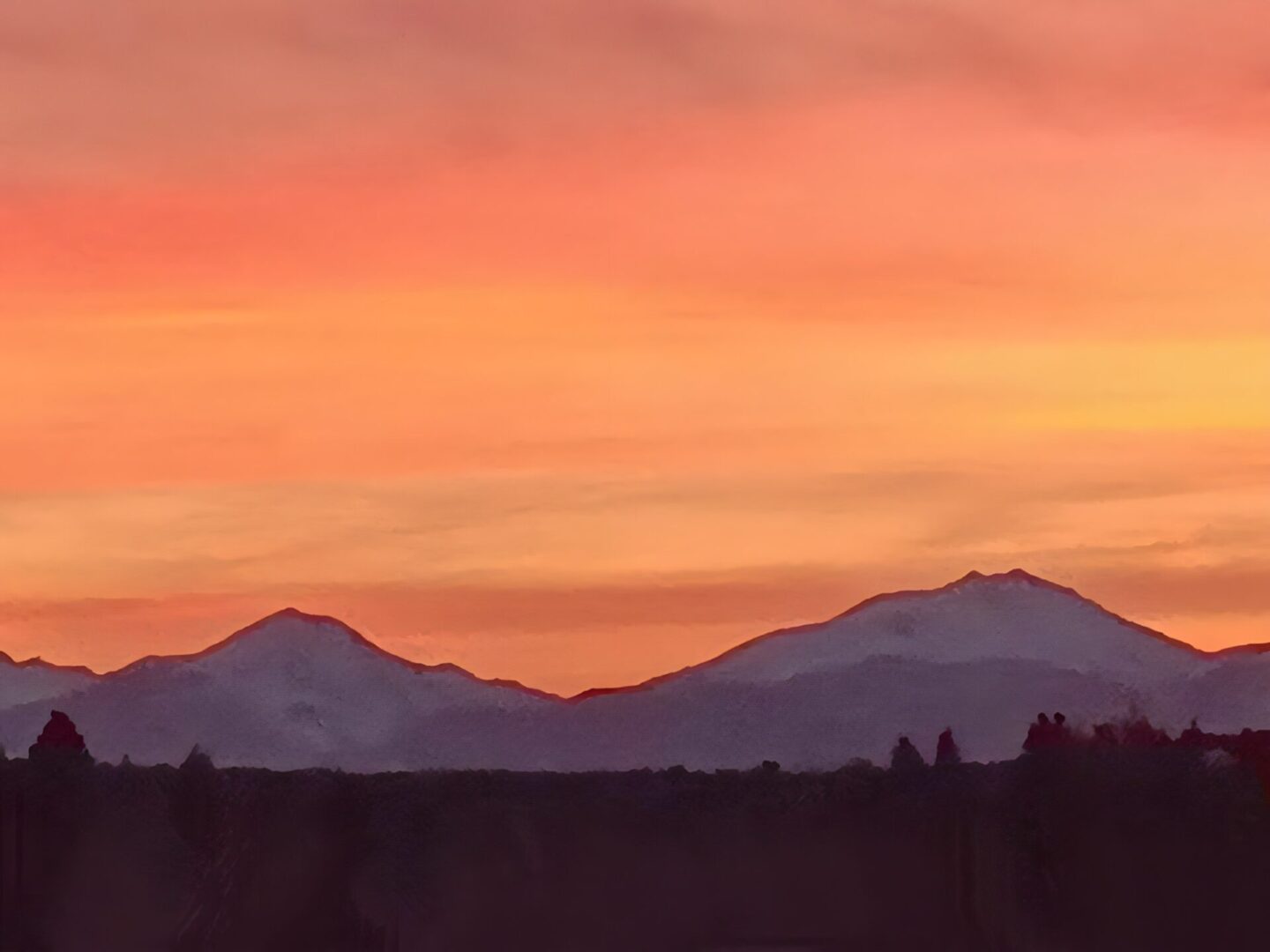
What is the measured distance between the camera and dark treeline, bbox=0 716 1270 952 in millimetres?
27547

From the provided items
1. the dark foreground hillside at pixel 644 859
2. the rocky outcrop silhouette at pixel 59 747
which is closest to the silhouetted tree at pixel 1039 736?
the dark foreground hillside at pixel 644 859

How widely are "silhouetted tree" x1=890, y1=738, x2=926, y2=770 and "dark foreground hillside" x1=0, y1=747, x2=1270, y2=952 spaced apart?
0.13 metres

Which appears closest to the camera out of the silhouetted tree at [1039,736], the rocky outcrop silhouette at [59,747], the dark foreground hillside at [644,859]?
the dark foreground hillside at [644,859]

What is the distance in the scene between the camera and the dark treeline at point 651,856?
90.4 feet

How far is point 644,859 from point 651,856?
0.32 ft

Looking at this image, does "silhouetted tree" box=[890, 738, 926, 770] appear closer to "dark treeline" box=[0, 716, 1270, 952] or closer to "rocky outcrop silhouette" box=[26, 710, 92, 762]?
"dark treeline" box=[0, 716, 1270, 952]

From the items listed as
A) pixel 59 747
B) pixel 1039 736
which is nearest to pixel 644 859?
pixel 1039 736

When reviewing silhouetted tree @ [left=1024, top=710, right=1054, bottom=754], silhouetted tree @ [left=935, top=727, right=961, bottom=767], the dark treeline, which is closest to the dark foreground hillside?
the dark treeline

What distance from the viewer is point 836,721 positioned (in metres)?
69.9

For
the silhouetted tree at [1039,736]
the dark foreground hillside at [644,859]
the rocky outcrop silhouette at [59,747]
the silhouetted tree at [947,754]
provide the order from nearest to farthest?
the dark foreground hillside at [644,859] → the rocky outcrop silhouette at [59,747] → the silhouetted tree at [947,754] → the silhouetted tree at [1039,736]

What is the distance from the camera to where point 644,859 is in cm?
2864

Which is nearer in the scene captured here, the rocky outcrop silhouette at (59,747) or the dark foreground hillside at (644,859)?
the dark foreground hillside at (644,859)

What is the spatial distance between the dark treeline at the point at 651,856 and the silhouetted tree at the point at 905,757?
4 cm

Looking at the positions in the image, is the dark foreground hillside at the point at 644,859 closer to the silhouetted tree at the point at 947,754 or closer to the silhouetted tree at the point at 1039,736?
the silhouetted tree at the point at 947,754
